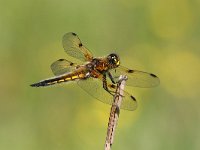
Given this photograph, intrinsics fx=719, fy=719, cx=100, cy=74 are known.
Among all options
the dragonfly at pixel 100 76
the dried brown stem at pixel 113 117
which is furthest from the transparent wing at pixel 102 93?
the dried brown stem at pixel 113 117

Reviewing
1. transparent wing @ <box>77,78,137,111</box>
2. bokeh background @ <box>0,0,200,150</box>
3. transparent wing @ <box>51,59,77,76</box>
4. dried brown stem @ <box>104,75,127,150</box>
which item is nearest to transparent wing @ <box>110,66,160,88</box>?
transparent wing @ <box>77,78,137,111</box>

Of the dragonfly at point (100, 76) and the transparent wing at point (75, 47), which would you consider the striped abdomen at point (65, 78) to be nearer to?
the dragonfly at point (100, 76)

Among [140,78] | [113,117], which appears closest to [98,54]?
[140,78]

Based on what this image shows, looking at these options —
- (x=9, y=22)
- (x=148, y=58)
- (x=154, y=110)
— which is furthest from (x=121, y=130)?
(x=9, y=22)

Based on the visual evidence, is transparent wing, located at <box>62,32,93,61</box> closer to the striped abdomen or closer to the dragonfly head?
the striped abdomen

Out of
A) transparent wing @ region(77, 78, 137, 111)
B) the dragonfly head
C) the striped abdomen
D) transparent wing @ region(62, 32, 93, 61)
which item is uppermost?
transparent wing @ region(62, 32, 93, 61)

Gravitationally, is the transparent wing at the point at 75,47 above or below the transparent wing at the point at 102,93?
above
